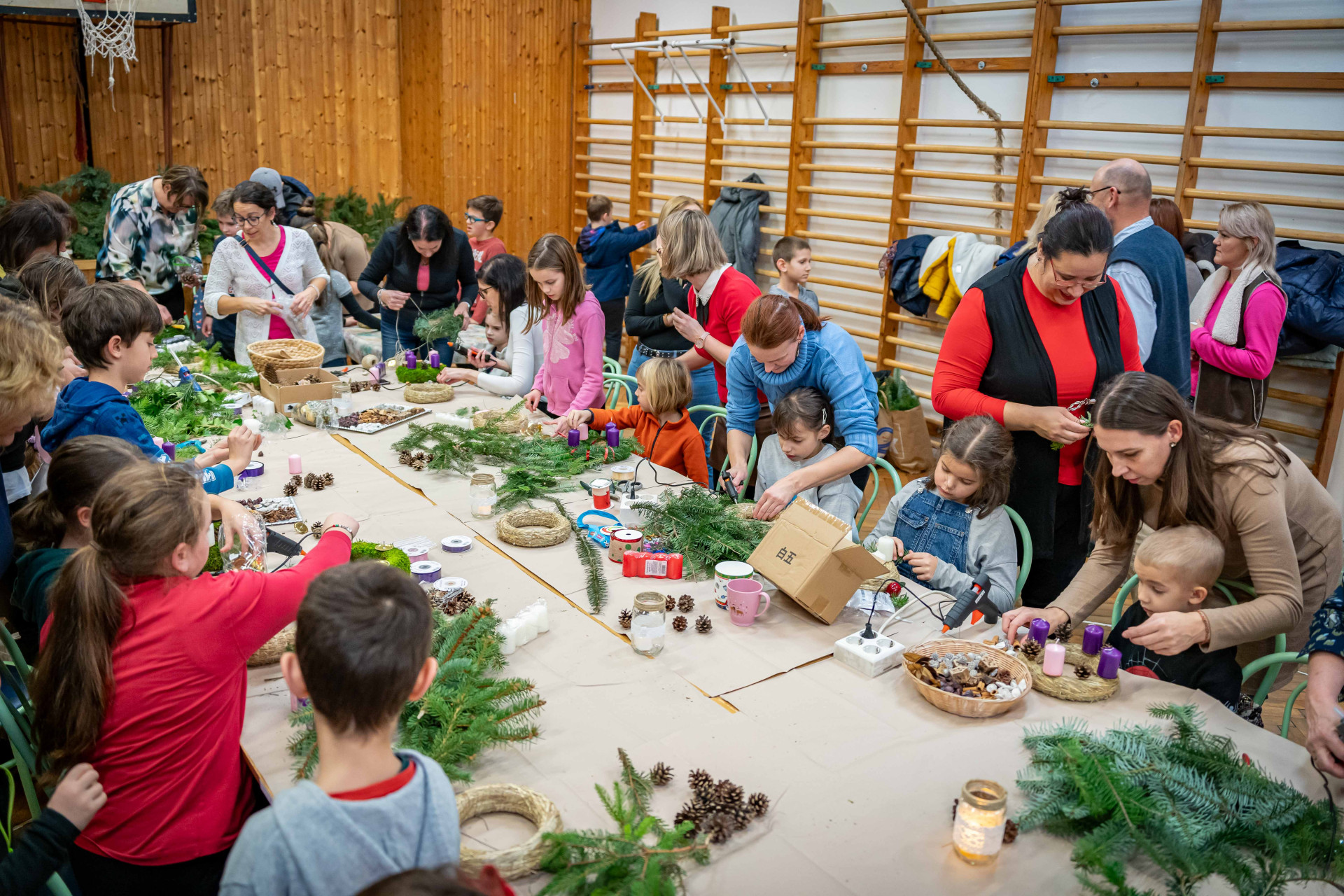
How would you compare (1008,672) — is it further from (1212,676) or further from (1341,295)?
(1341,295)

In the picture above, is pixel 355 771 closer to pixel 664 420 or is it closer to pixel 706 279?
pixel 664 420

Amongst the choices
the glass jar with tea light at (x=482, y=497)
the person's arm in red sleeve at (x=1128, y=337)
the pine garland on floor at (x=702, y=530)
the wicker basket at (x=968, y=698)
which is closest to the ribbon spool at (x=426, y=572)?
the glass jar with tea light at (x=482, y=497)

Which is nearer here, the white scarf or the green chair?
the green chair

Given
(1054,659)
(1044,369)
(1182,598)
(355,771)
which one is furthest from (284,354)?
(1182,598)

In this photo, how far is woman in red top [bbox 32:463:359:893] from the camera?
169 centimetres

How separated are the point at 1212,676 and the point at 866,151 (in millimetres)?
5214

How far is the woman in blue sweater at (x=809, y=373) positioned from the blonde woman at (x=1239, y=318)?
2182 mm

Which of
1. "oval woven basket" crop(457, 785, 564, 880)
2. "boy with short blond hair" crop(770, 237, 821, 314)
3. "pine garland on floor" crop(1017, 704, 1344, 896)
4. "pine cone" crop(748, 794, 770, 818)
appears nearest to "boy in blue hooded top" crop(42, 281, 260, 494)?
"oval woven basket" crop(457, 785, 564, 880)

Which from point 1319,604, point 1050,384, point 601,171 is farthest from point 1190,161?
point 601,171

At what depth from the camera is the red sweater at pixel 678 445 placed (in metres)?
3.90

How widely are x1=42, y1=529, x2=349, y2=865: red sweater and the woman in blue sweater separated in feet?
5.25

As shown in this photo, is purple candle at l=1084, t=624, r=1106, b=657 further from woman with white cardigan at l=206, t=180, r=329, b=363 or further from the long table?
woman with white cardigan at l=206, t=180, r=329, b=363

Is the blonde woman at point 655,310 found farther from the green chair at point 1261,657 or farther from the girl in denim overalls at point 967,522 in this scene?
the green chair at point 1261,657

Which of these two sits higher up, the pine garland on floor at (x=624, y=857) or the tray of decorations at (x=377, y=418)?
the tray of decorations at (x=377, y=418)
